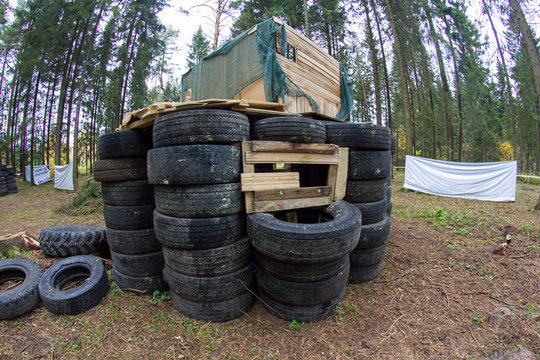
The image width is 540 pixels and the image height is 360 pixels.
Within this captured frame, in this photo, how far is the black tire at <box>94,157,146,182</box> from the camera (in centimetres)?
262

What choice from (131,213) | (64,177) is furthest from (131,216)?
(64,177)

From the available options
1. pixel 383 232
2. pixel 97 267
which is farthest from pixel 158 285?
pixel 383 232

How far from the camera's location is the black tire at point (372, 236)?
9.23ft

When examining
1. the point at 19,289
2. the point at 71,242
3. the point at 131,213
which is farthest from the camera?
the point at 71,242

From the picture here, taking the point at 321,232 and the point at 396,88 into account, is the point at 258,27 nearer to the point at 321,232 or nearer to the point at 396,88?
the point at 321,232

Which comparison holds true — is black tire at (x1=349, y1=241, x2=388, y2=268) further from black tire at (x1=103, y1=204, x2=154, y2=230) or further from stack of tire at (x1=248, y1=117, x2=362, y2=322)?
black tire at (x1=103, y1=204, x2=154, y2=230)

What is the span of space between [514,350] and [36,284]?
4503mm

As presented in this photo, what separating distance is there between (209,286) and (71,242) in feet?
7.87

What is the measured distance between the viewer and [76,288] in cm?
240

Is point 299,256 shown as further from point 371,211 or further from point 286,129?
point 371,211

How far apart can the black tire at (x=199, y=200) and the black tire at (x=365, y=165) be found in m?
1.54

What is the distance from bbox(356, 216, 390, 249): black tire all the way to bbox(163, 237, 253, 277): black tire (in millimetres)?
1515

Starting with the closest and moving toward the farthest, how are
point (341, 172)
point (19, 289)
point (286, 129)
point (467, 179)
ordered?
point (19, 289)
point (286, 129)
point (341, 172)
point (467, 179)

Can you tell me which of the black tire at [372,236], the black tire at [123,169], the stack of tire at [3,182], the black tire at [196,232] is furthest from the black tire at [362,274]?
the stack of tire at [3,182]
